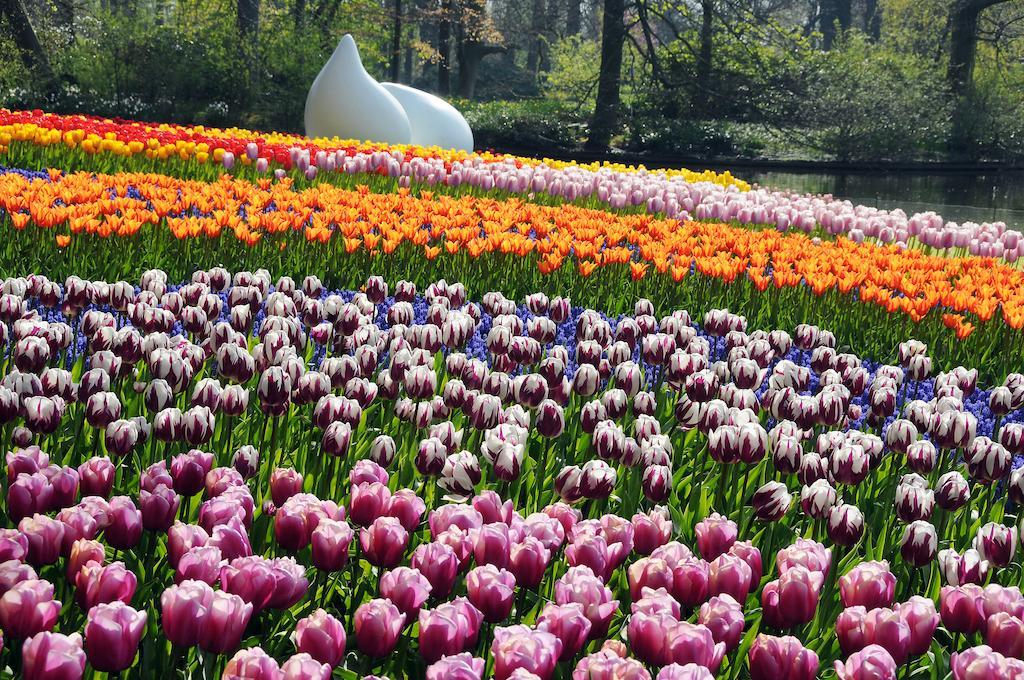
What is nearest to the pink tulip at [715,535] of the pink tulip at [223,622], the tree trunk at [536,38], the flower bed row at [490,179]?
the pink tulip at [223,622]

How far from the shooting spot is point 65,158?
920 cm

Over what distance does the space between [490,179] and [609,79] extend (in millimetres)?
15479

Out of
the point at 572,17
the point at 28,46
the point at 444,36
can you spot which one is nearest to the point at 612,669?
the point at 28,46

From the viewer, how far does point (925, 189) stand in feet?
65.8

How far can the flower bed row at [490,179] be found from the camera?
28.7ft

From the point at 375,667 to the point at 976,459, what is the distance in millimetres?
1747

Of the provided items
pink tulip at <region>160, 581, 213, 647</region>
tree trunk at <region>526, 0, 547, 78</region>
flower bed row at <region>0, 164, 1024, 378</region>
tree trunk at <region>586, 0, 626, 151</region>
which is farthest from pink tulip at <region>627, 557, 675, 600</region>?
tree trunk at <region>526, 0, 547, 78</region>

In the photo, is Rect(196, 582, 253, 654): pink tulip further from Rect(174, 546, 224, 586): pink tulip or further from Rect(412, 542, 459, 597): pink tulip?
Rect(412, 542, 459, 597): pink tulip

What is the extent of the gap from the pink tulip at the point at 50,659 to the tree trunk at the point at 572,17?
1862 inches

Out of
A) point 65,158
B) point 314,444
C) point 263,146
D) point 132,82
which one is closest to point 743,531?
point 314,444

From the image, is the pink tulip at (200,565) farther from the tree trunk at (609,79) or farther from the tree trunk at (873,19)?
the tree trunk at (873,19)

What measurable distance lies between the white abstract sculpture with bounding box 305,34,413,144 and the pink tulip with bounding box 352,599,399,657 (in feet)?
45.9

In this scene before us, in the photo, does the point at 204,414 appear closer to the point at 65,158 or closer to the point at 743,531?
the point at 743,531

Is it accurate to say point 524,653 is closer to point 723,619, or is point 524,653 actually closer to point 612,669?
point 612,669
